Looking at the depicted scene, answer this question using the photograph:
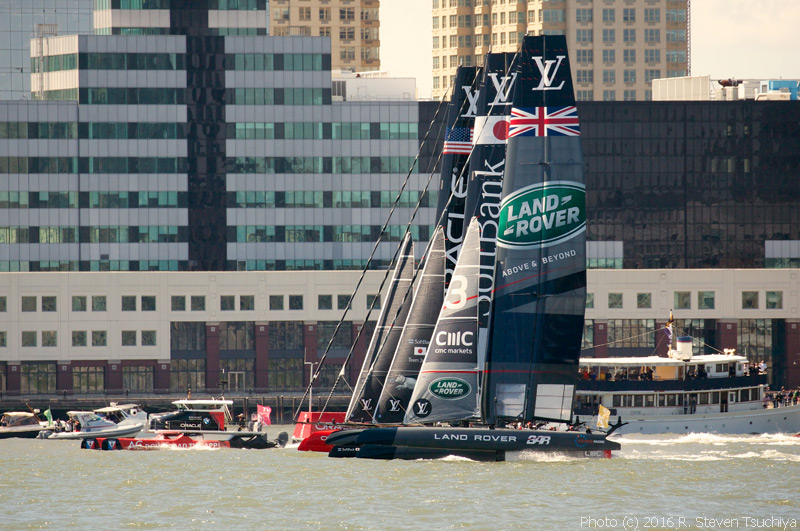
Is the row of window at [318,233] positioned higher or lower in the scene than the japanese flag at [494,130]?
lower

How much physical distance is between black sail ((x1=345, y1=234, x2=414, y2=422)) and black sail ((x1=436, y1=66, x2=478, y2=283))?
8.94 ft

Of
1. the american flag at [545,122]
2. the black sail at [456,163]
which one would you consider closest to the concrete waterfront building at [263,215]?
the black sail at [456,163]

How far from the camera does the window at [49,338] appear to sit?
129 meters

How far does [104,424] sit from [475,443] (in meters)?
40.9

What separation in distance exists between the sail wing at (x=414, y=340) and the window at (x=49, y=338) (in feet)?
220

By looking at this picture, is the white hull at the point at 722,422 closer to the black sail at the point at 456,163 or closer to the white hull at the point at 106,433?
the black sail at the point at 456,163

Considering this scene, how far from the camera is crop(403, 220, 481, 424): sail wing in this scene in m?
64.7

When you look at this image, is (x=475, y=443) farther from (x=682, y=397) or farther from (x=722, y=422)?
(x=722, y=422)

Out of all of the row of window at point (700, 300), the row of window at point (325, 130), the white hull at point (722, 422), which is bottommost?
the white hull at point (722, 422)

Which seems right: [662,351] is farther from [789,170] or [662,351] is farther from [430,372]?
[430,372]

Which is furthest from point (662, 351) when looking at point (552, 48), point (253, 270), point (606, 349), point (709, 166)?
point (552, 48)

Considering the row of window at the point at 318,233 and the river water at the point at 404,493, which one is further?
the row of window at the point at 318,233

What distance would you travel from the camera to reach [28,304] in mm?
128625

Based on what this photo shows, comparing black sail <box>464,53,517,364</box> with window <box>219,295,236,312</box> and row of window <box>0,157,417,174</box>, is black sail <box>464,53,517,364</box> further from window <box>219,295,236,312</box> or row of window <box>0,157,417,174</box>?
window <box>219,295,236,312</box>
